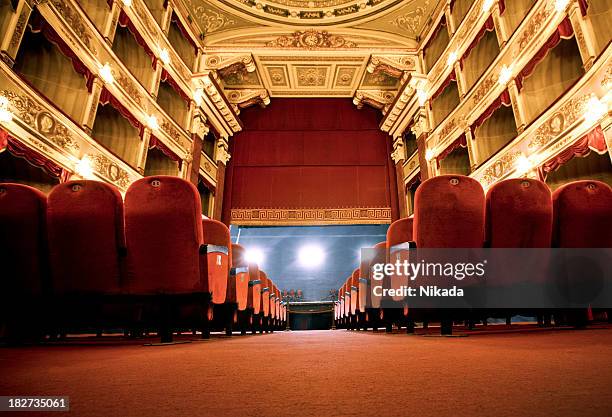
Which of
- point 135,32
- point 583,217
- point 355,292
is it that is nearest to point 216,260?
point 583,217

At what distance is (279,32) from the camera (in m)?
8.23

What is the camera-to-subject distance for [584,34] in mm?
4012

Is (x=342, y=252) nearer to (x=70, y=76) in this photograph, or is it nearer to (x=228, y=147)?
(x=228, y=147)

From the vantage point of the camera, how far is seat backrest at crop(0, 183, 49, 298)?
1.56 metres

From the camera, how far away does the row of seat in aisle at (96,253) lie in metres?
1.60

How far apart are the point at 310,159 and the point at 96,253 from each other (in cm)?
760

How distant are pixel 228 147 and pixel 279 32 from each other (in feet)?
9.79

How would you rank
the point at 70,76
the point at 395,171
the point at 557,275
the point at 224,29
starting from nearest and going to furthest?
the point at 557,275, the point at 70,76, the point at 224,29, the point at 395,171

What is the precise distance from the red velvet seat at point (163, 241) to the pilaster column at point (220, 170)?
6.74 m

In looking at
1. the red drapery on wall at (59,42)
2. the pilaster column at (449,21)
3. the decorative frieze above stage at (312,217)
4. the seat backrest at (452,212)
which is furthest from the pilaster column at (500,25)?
the red drapery on wall at (59,42)

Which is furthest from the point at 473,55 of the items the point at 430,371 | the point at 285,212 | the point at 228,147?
the point at 430,371

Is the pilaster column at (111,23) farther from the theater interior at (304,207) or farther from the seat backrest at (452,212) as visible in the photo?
the seat backrest at (452,212)

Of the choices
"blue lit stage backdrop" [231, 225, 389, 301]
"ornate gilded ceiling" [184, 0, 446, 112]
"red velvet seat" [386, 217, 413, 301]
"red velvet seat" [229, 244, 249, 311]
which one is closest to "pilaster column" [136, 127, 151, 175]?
"ornate gilded ceiling" [184, 0, 446, 112]

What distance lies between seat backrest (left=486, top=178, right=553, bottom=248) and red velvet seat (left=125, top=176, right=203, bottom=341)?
4.84 feet
